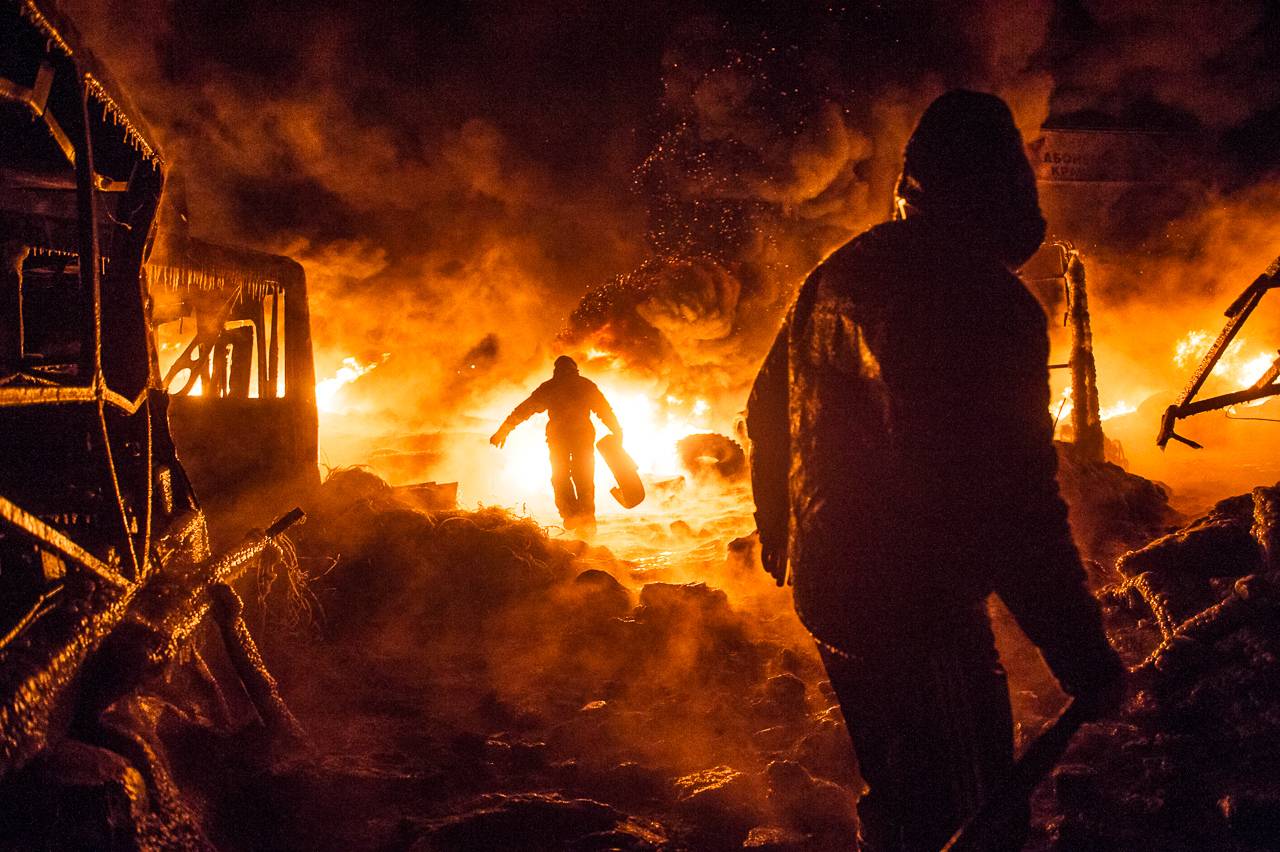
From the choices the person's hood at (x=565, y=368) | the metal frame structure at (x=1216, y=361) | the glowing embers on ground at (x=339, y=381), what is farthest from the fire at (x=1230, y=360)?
the glowing embers on ground at (x=339, y=381)

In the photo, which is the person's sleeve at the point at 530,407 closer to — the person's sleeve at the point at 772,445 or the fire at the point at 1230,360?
the person's sleeve at the point at 772,445

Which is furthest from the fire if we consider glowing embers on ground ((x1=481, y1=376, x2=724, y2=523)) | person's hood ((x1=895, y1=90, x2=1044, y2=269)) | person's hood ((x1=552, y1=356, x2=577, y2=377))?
person's hood ((x1=895, y1=90, x2=1044, y2=269))

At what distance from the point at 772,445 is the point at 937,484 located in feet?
2.43

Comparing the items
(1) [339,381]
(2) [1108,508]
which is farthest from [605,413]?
(1) [339,381]

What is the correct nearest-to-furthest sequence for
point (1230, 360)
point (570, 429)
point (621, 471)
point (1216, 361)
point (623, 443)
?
point (1216, 361) < point (570, 429) < point (621, 471) < point (623, 443) < point (1230, 360)

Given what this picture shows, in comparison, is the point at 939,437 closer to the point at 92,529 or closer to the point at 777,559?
the point at 777,559

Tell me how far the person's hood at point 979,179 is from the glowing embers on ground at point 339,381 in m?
16.2

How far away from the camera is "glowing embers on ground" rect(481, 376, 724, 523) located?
12367 mm

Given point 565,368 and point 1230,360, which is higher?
point 1230,360

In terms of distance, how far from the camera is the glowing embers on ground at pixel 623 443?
12367 millimetres

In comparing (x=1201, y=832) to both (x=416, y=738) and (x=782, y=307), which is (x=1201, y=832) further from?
(x=782, y=307)

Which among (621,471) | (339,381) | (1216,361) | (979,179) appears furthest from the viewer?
(339,381)

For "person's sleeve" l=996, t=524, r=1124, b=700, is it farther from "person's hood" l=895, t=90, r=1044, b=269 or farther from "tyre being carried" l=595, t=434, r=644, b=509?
"tyre being carried" l=595, t=434, r=644, b=509

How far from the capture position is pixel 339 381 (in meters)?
16.5
